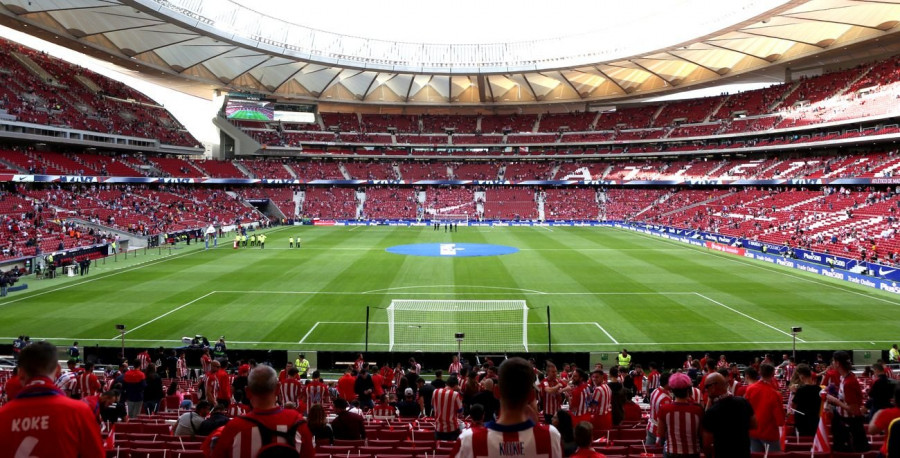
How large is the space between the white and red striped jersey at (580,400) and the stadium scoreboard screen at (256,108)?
7690 centimetres

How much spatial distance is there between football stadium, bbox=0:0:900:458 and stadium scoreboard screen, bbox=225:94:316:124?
385mm

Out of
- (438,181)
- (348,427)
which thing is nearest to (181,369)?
(348,427)

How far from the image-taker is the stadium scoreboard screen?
76375 millimetres

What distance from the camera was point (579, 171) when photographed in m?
83.9

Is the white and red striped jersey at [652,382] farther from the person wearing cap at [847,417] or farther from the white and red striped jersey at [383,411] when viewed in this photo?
the white and red striped jersey at [383,411]

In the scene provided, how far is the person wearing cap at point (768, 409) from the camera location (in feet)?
20.7

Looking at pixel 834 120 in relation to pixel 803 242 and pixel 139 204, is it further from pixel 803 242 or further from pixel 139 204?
pixel 139 204

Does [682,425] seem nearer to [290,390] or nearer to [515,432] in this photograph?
[515,432]

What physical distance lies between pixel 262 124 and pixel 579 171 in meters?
50.3

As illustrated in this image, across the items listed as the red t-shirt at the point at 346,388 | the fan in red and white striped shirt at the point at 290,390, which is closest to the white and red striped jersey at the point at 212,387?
the fan in red and white striped shirt at the point at 290,390

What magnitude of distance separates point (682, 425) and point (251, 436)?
3.97m

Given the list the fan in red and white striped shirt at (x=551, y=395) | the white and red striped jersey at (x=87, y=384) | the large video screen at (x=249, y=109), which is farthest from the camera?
the large video screen at (x=249, y=109)

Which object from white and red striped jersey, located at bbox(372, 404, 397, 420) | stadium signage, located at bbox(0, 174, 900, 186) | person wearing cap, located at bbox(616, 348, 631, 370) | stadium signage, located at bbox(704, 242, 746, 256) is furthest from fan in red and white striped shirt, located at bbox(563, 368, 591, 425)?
stadium signage, located at bbox(0, 174, 900, 186)

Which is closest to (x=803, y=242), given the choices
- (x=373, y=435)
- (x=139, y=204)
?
(x=373, y=435)
